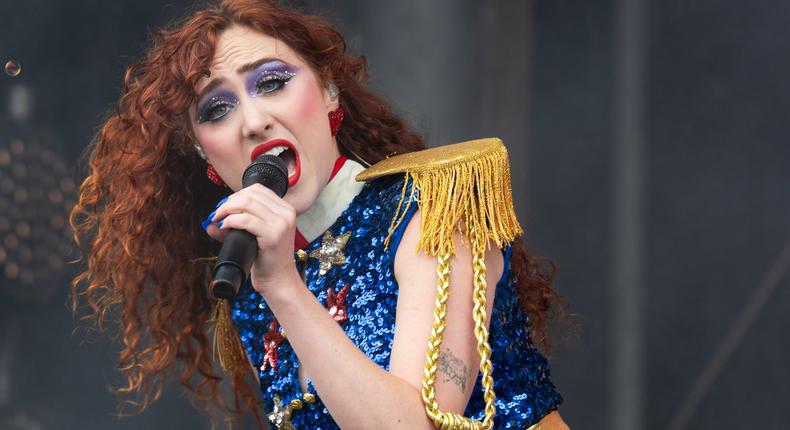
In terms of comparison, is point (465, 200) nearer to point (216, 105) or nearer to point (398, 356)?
point (398, 356)

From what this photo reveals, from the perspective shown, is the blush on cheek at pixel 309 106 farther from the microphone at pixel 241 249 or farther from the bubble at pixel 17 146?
the bubble at pixel 17 146

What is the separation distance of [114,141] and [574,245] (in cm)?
136

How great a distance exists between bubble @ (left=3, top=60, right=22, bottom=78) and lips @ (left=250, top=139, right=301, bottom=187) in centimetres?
113

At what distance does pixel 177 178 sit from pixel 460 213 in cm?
78

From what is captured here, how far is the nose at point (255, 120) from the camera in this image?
82.2 inches

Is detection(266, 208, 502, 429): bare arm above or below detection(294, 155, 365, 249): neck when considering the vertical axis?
below

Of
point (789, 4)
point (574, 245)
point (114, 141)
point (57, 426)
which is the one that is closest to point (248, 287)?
point (114, 141)

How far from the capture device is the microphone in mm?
1493

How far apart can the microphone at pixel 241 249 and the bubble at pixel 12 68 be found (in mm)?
1370

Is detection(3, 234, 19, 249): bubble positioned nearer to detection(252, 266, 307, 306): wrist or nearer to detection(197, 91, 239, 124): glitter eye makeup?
detection(197, 91, 239, 124): glitter eye makeup

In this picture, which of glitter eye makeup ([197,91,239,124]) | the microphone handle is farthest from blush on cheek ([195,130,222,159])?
the microphone handle

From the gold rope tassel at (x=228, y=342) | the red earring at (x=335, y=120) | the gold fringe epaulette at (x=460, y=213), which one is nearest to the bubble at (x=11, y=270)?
the gold rope tassel at (x=228, y=342)

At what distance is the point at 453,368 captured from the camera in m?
1.87

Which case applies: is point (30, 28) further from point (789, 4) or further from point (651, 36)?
point (789, 4)
